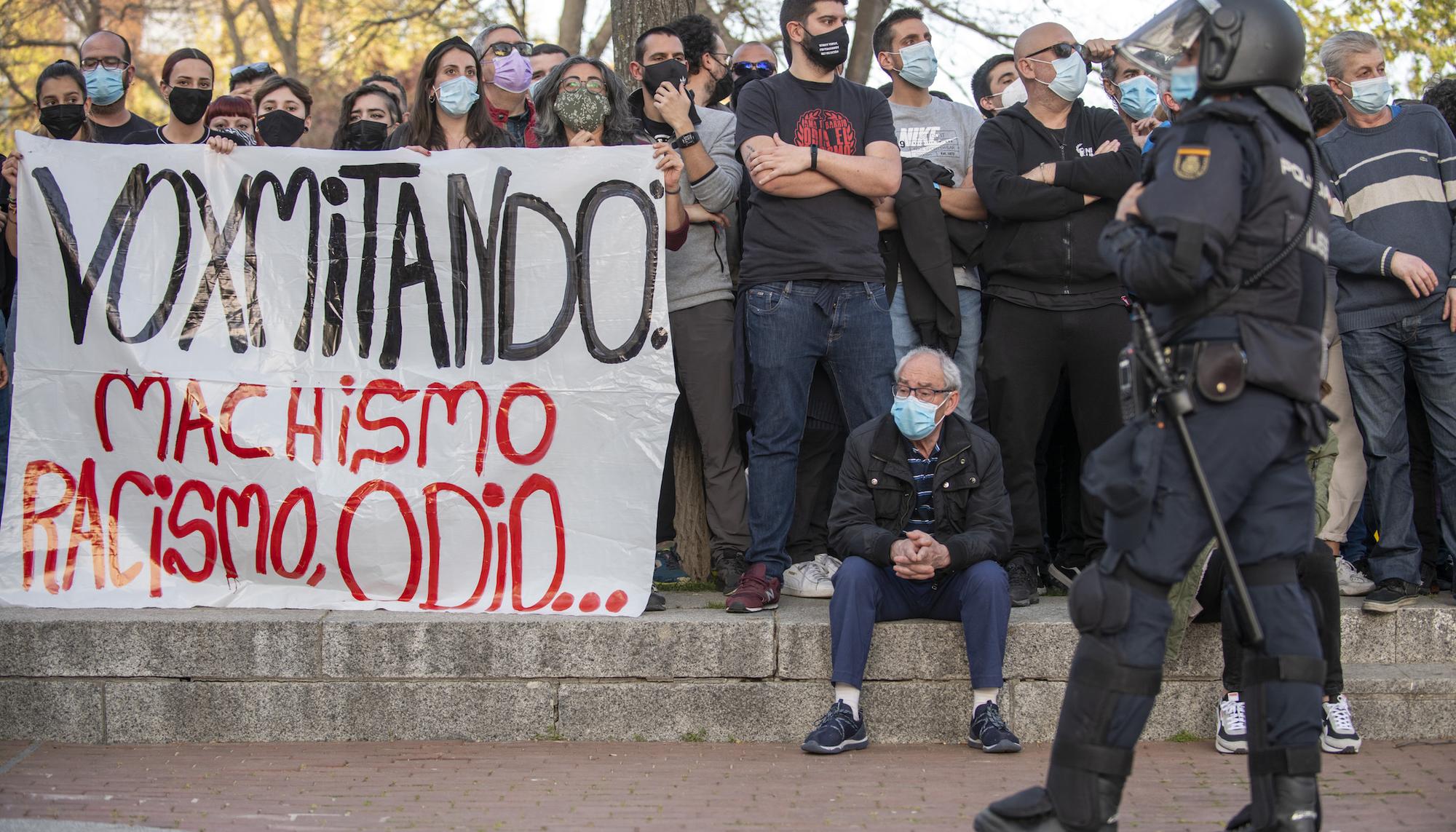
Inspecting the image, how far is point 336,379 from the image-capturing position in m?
6.00

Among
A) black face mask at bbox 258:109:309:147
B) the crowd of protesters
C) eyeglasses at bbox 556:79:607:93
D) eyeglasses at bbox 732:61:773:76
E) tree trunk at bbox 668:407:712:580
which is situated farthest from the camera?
eyeglasses at bbox 732:61:773:76

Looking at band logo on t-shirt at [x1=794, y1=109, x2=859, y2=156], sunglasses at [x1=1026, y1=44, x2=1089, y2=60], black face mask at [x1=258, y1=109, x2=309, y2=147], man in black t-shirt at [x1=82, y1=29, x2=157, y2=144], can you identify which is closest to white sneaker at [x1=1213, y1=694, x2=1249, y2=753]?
band logo on t-shirt at [x1=794, y1=109, x2=859, y2=156]

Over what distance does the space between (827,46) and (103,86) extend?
11.7 feet

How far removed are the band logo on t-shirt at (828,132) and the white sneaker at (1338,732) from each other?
276 cm

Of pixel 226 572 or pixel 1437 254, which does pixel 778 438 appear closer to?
pixel 226 572

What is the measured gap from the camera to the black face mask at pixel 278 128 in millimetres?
7230

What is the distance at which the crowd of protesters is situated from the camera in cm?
576

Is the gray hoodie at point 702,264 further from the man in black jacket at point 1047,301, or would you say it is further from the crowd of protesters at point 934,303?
the man in black jacket at point 1047,301

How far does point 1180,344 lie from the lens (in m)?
3.96

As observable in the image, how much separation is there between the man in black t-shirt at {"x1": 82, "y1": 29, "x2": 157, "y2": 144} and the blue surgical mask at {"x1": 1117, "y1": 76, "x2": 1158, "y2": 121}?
465cm

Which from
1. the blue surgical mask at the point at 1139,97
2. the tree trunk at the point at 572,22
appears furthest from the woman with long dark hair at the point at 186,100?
the tree trunk at the point at 572,22

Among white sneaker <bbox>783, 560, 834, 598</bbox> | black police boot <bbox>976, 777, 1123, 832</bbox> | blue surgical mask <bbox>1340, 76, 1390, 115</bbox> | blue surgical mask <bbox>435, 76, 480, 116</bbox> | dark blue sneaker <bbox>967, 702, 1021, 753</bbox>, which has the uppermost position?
blue surgical mask <bbox>1340, 76, 1390, 115</bbox>

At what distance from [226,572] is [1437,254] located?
507 cm

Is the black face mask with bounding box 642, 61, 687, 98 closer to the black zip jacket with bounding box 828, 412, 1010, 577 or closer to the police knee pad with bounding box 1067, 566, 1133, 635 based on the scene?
the black zip jacket with bounding box 828, 412, 1010, 577
